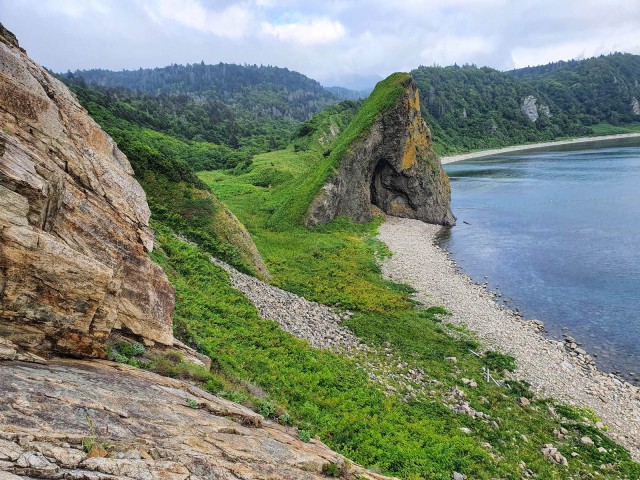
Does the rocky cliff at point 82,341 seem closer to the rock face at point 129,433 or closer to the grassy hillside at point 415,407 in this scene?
the rock face at point 129,433

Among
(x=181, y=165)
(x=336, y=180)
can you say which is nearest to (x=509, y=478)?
(x=181, y=165)

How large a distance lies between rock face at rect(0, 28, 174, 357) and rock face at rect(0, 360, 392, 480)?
3.98ft

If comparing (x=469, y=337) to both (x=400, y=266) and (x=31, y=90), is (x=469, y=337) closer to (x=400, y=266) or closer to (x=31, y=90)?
(x=400, y=266)

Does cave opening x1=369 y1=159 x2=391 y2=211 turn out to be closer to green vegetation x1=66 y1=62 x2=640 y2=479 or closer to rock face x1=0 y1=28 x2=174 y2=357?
green vegetation x1=66 y1=62 x2=640 y2=479

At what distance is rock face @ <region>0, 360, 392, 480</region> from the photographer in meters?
7.11

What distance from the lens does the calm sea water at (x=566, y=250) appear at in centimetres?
3406

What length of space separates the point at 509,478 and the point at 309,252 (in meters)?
33.2

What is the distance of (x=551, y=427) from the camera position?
824 inches

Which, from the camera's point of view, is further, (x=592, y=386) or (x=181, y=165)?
(x=181, y=165)

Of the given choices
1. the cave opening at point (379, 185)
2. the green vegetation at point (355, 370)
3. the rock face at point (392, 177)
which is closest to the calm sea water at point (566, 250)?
the rock face at point (392, 177)

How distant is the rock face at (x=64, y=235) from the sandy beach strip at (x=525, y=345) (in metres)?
23.3

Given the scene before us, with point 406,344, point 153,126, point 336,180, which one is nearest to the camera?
point 406,344

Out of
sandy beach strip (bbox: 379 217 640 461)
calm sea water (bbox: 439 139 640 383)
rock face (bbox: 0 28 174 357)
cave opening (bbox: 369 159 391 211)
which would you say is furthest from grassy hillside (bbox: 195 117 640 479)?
cave opening (bbox: 369 159 391 211)

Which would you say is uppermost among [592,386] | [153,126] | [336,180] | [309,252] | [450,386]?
[153,126]
